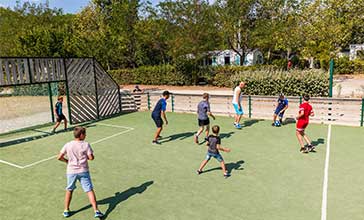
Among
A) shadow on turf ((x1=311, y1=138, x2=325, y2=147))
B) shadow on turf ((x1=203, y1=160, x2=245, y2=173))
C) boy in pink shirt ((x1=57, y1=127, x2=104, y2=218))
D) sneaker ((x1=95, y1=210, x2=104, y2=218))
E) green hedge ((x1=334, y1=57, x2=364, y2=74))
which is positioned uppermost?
green hedge ((x1=334, y1=57, x2=364, y2=74))

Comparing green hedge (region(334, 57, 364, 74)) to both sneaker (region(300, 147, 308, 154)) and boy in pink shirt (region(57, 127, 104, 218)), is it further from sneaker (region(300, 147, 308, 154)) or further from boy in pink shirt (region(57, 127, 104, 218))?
boy in pink shirt (region(57, 127, 104, 218))

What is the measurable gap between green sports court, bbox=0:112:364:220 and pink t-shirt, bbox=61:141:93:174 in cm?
101

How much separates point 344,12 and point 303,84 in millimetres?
16330

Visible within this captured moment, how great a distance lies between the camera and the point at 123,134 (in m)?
11.2

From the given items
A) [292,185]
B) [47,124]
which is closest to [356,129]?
[292,185]

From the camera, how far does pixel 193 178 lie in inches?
271

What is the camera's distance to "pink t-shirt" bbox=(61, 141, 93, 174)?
496 cm

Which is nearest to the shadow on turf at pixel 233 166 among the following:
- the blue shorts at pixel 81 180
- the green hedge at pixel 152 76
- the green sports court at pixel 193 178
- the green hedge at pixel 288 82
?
the green sports court at pixel 193 178

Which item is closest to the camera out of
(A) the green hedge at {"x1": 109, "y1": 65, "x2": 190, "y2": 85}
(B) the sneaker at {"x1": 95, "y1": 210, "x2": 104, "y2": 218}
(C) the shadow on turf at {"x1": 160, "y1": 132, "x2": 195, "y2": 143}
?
(B) the sneaker at {"x1": 95, "y1": 210, "x2": 104, "y2": 218}

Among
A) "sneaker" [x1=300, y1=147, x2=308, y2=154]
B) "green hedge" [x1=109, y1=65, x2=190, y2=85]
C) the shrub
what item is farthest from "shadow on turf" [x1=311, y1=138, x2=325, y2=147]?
the shrub

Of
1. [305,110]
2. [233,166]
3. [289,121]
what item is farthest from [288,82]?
[233,166]

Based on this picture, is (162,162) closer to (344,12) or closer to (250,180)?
(250,180)

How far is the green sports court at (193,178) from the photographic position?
5.45 m

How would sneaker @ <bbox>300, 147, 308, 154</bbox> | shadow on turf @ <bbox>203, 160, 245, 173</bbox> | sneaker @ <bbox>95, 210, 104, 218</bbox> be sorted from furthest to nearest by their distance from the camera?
sneaker @ <bbox>300, 147, 308, 154</bbox>
shadow on turf @ <bbox>203, 160, 245, 173</bbox>
sneaker @ <bbox>95, 210, 104, 218</bbox>
